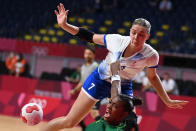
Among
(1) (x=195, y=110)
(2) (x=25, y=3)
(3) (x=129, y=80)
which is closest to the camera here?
(3) (x=129, y=80)

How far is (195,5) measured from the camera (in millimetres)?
16359

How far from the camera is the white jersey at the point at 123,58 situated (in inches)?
179

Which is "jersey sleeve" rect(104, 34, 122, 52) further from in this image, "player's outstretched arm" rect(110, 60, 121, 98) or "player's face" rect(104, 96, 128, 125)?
"player's face" rect(104, 96, 128, 125)

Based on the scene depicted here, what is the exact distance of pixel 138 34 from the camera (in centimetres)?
436

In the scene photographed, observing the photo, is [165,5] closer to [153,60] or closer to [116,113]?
[153,60]

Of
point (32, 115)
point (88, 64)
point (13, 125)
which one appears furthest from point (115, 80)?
point (13, 125)

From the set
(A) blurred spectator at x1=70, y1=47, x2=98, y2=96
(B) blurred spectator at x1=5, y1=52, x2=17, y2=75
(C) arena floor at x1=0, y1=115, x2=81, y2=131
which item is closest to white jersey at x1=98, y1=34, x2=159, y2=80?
(A) blurred spectator at x1=70, y1=47, x2=98, y2=96

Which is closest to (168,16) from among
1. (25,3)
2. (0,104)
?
(25,3)

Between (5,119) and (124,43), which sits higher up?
(124,43)

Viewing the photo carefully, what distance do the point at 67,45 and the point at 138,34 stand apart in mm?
10447

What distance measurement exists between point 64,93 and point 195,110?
11.2ft

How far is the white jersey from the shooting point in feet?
14.9

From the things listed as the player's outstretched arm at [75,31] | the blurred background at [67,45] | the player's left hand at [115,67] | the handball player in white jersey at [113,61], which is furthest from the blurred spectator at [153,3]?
the player's left hand at [115,67]

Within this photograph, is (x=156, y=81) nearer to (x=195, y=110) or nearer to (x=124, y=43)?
(x=124, y=43)
